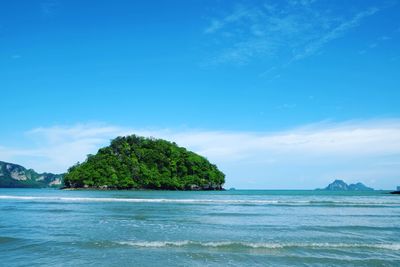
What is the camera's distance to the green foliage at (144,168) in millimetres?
152250

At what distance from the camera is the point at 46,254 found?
13422mm

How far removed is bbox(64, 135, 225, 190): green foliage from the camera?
152250 mm

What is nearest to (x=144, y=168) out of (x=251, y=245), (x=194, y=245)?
(x=194, y=245)

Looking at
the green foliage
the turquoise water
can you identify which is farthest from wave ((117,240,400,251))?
the green foliage

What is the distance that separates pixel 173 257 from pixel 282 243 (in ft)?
18.2

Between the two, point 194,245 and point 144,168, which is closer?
point 194,245

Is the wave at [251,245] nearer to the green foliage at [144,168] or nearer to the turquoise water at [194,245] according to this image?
the turquoise water at [194,245]

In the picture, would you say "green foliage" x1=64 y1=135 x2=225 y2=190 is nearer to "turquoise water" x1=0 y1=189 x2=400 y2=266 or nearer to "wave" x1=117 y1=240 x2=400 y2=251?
"turquoise water" x1=0 y1=189 x2=400 y2=266

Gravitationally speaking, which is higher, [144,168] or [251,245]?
[144,168]

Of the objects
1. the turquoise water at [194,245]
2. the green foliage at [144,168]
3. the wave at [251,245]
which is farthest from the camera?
the green foliage at [144,168]

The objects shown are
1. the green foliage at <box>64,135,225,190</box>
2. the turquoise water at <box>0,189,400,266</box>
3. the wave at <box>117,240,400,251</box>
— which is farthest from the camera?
the green foliage at <box>64,135,225,190</box>

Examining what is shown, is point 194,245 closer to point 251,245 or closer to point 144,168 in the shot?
point 251,245

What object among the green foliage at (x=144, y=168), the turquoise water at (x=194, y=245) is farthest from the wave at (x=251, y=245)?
the green foliage at (x=144, y=168)

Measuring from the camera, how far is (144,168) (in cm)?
16100
